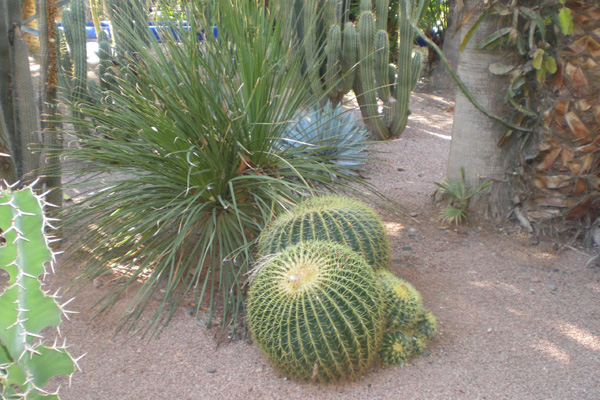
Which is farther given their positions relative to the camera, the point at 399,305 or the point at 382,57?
the point at 382,57

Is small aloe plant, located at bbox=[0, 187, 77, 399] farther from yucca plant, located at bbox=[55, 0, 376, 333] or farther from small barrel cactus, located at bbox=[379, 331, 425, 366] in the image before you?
small barrel cactus, located at bbox=[379, 331, 425, 366]

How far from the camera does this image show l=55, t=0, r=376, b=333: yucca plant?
9.70 feet

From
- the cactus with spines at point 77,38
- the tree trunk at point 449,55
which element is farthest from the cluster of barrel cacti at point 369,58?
the tree trunk at point 449,55

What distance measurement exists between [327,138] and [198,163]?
1.73 metres

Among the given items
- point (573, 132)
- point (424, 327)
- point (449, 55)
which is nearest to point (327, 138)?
point (573, 132)

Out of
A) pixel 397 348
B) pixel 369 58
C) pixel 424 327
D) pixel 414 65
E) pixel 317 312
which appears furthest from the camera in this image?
pixel 414 65

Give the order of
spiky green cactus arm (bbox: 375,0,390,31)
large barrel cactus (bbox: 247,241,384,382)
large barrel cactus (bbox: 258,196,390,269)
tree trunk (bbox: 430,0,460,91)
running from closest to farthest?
1. large barrel cactus (bbox: 247,241,384,382)
2. large barrel cactus (bbox: 258,196,390,269)
3. spiky green cactus arm (bbox: 375,0,390,31)
4. tree trunk (bbox: 430,0,460,91)

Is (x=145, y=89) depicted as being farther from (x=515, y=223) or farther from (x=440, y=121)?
(x=440, y=121)

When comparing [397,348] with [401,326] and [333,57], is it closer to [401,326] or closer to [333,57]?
[401,326]

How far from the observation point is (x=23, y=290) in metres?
1.70

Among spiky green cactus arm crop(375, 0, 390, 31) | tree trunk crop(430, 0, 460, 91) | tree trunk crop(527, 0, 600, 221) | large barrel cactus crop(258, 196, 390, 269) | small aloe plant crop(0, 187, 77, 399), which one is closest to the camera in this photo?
small aloe plant crop(0, 187, 77, 399)

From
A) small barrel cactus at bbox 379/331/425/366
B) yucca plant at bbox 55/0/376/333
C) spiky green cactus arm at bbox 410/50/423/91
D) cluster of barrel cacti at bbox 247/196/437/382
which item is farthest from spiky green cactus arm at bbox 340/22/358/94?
small barrel cactus at bbox 379/331/425/366

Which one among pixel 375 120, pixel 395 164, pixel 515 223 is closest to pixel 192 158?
pixel 515 223

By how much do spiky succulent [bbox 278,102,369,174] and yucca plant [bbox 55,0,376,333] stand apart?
18cm
